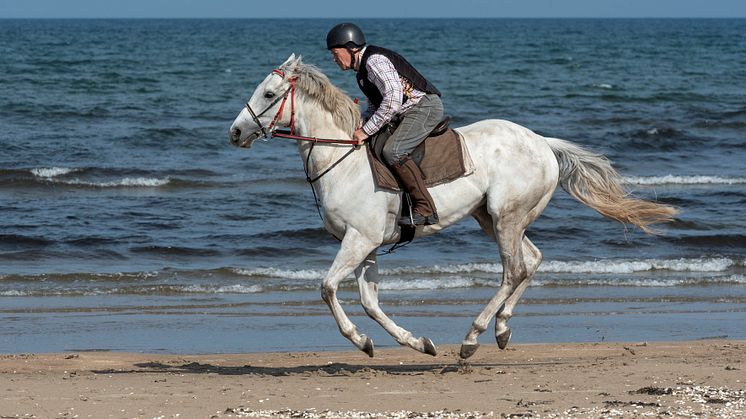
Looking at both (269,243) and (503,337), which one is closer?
(503,337)

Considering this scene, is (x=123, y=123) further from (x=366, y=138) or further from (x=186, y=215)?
(x=366, y=138)

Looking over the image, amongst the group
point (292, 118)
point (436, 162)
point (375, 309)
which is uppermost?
point (292, 118)

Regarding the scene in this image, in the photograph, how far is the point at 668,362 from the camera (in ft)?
26.6

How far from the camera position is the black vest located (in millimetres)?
7598

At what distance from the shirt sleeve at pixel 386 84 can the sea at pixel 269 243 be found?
272 centimetres

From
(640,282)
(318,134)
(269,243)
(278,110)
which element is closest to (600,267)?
(640,282)

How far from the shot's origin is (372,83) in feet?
25.2

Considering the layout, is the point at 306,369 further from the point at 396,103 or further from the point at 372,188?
the point at 396,103

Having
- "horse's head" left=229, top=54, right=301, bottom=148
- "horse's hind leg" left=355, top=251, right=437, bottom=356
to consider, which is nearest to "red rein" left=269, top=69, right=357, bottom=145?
"horse's head" left=229, top=54, right=301, bottom=148

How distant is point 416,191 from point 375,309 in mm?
903

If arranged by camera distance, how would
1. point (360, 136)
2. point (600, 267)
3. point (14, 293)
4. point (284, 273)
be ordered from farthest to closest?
point (600, 267), point (284, 273), point (14, 293), point (360, 136)

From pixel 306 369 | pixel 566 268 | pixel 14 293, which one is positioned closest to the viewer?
pixel 306 369

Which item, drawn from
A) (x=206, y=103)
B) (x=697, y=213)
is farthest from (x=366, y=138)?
(x=206, y=103)

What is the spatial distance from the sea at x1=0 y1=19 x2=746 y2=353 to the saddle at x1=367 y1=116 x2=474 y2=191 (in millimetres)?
2288
